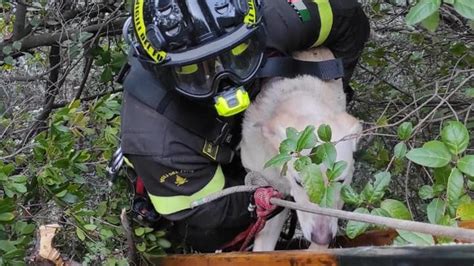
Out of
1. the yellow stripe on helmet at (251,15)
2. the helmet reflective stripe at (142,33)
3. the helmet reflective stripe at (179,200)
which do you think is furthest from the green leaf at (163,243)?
the yellow stripe on helmet at (251,15)

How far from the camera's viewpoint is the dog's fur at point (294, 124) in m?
2.65

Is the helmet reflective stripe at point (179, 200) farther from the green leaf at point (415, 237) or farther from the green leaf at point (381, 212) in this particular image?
the green leaf at point (415, 237)

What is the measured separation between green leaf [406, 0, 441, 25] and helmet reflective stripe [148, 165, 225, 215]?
1100 mm

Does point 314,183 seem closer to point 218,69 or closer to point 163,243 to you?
point 218,69

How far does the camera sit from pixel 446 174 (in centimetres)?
194

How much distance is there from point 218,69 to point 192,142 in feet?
1.18

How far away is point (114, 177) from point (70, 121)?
0.28m

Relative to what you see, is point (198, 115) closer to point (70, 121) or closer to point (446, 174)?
point (70, 121)

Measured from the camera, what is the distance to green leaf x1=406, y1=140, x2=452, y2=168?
181 centimetres

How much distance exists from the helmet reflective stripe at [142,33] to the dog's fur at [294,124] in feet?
1.83

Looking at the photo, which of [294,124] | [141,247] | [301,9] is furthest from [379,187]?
[141,247]

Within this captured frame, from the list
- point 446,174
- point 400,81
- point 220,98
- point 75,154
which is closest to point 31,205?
point 75,154

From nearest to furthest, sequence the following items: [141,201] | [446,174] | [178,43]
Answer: [446,174] < [178,43] < [141,201]

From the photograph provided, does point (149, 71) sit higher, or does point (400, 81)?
point (149, 71)
